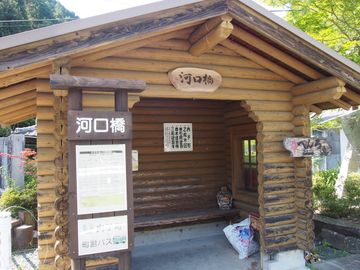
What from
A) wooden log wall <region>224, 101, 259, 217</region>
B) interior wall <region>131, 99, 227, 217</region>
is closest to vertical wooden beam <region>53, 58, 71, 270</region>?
interior wall <region>131, 99, 227, 217</region>

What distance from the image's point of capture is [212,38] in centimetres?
416

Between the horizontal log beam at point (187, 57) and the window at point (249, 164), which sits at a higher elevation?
the horizontal log beam at point (187, 57)

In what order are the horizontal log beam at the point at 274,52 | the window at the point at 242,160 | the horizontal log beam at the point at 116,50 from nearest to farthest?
1. the horizontal log beam at the point at 116,50
2. the horizontal log beam at the point at 274,52
3. the window at the point at 242,160

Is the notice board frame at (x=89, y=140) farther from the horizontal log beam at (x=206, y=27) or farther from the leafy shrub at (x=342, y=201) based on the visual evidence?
the leafy shrub at (x=342, y=201)

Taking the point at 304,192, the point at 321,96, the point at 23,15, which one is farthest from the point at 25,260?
the point at 23,15

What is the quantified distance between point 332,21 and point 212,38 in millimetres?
4954

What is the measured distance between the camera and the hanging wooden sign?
16.4 ft

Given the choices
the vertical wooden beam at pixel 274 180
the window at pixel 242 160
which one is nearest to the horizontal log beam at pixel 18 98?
the vertical wooden beam at pixel 274 180

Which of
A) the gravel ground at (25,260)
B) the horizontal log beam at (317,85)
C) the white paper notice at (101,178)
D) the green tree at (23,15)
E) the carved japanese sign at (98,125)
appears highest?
the green tree at (23,15)

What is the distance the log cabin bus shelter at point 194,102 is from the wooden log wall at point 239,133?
0.03m

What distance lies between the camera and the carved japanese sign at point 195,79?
4.38 m

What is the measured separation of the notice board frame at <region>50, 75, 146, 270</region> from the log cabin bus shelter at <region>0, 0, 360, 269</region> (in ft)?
0.31

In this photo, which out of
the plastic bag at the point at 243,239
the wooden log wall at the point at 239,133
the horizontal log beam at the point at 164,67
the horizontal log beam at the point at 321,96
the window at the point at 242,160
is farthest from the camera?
the window at the point at 242,160

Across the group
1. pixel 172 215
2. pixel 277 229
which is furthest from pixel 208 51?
pixel 172 215
